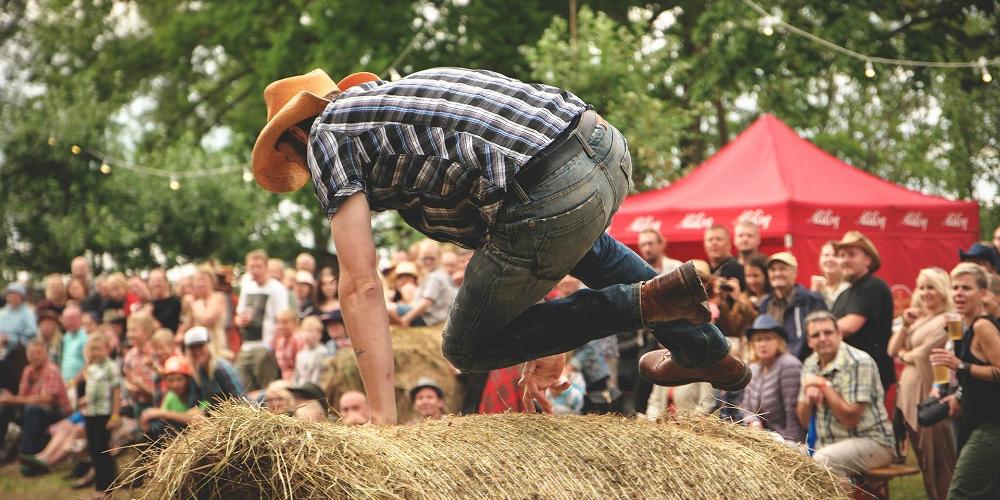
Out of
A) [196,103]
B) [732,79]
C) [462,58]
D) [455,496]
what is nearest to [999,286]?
[455,496]

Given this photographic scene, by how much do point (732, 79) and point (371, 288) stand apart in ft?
45.0

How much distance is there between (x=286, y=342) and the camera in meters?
10.3

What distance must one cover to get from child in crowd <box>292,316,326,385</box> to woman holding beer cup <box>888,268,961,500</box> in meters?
4.47

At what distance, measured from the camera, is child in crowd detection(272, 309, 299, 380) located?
33.6 feet

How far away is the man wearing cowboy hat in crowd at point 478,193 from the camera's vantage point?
13.0 ft

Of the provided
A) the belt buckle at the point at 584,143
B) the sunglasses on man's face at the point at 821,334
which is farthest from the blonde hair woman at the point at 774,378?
the belt buckle at the point at 584,143

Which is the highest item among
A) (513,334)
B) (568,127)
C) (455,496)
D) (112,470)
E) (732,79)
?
(732,79)

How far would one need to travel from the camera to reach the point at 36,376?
43.9ft

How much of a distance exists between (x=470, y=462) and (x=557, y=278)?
2.43ft

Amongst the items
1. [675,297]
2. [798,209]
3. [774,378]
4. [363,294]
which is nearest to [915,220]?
[798,209]

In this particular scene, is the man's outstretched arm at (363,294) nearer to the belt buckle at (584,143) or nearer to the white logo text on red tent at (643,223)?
the belt buckle at (584,143)

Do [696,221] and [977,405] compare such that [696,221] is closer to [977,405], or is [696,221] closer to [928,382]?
[928,382]

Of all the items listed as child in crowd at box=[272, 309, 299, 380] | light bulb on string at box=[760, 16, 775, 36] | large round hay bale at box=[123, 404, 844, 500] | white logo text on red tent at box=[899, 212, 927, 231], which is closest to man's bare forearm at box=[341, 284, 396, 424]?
large round hay bale at box=[123, 404, 844, 500]

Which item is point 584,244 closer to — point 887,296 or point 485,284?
point 485,284
